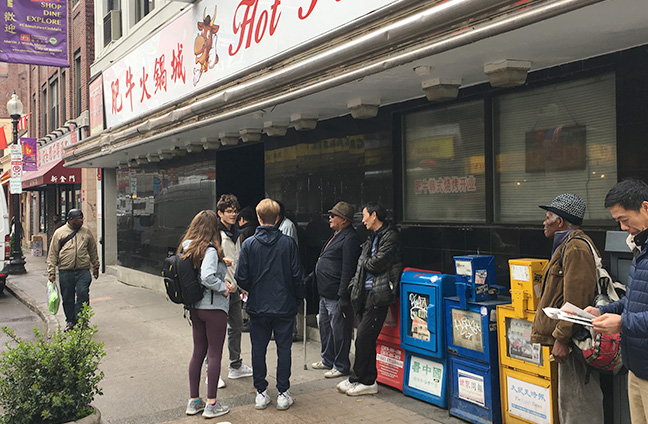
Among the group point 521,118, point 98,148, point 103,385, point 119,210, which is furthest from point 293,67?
point 119,210

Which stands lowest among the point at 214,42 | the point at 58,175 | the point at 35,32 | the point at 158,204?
the point at 158,204

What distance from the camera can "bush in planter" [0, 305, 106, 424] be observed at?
14.1ft

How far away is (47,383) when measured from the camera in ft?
14.5

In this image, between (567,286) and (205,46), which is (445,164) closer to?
(567,286)

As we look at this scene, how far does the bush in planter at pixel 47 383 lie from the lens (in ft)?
14.1

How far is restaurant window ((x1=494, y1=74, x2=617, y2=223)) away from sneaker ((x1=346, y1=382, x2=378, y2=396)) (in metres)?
2.14

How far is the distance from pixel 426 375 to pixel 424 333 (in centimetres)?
42

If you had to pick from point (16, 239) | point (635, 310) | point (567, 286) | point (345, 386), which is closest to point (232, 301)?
point (345, 386)

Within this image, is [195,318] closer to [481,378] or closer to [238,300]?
[238,300]

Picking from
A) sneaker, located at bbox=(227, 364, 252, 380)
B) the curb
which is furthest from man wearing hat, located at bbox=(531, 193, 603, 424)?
the curb

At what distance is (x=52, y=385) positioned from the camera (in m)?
4.43

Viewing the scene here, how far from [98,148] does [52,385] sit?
8512 millimetres

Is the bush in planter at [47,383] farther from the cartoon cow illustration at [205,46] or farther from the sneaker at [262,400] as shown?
the cartoon cow illustration at [205,46]

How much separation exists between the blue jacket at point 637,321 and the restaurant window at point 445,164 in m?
2.82
